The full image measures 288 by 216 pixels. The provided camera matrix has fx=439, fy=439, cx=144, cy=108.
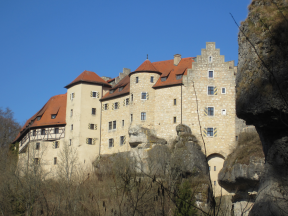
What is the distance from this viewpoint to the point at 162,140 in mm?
41938

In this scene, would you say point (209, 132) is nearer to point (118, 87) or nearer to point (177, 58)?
point (177, 58)

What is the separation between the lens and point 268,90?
9.36 m

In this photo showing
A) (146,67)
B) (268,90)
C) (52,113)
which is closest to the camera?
(268,90)

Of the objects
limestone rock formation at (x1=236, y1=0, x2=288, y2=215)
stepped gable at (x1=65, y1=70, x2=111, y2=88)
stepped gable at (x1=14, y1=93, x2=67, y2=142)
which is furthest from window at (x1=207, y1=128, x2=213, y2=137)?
limestone rock formation at (x1=236, y1=0, x2=288, y2=215)

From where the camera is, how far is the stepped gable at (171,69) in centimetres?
4362

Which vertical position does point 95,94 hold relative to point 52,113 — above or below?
above

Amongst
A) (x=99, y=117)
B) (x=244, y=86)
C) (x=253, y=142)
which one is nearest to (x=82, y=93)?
(x=99, y=117)

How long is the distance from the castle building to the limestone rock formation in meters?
29.4

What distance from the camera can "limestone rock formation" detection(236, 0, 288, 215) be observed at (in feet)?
30.5

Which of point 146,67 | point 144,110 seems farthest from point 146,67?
point 144,110

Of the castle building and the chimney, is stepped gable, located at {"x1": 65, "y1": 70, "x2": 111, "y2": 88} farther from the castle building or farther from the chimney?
the chimney

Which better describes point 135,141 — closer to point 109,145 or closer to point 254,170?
point 109,145

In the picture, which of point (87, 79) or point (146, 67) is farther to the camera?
point (87, 79)

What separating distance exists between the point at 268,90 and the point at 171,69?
3660 cm
